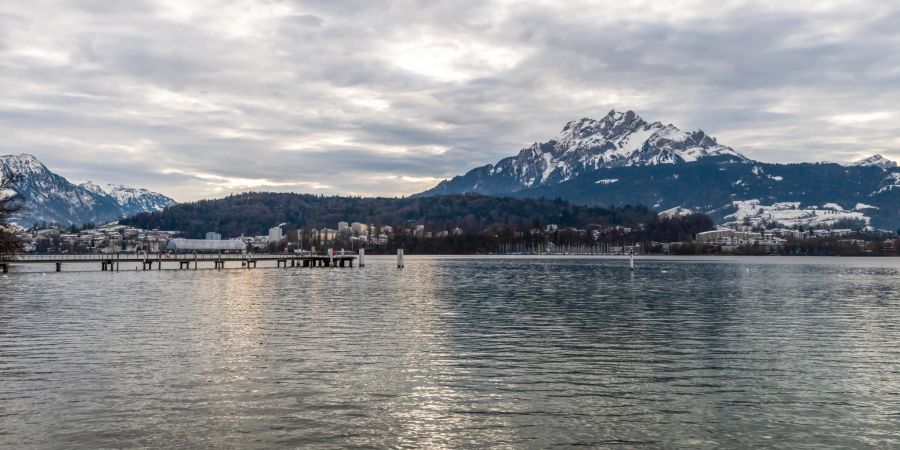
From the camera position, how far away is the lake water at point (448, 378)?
20.7 m

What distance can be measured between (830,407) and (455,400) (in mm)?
12447

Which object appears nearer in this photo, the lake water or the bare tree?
the lake water

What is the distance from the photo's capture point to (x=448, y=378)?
28.8 metres

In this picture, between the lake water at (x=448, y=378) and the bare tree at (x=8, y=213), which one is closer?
the lake water at (x=448, y=378)

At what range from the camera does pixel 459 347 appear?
1479 inches

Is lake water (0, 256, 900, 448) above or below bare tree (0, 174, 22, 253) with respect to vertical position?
below

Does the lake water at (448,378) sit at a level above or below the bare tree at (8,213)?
below

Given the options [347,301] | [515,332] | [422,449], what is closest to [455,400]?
[422,449]

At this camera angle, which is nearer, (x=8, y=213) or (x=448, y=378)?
Result: (x=448, y=378)

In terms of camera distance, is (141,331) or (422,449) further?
(141,331)

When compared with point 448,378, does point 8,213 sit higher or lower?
higher

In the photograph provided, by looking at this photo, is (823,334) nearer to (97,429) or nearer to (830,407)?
(830,407)

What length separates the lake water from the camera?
20734mm

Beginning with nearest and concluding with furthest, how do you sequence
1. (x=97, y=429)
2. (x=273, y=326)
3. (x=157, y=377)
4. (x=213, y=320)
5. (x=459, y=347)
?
(x=97, y=429)
(x=157, y=377)
(x=459, y=347)
(x=273, y=326)
(x=213, y=320)
